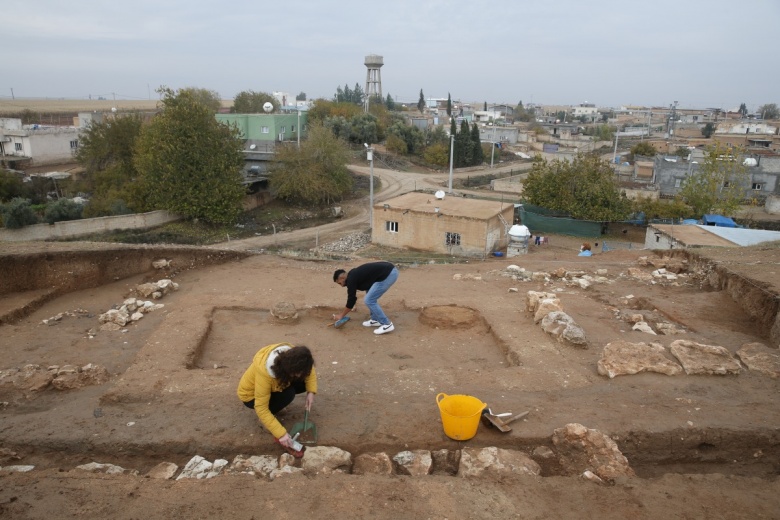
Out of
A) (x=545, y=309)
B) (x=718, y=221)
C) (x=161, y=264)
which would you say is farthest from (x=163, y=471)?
(x=718, y=221)

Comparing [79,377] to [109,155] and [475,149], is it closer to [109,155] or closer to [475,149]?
[109,155]

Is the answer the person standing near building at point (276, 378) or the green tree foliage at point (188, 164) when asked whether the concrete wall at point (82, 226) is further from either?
the person standing near building at point (276, 378)

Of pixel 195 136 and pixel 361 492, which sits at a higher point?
pixel 195 136

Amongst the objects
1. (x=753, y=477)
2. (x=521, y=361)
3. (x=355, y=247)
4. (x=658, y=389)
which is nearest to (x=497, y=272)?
(x=521, y=361)

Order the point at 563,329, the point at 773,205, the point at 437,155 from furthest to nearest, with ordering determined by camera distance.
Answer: the point at 437,155, the point at 773,205, the point at 563,329

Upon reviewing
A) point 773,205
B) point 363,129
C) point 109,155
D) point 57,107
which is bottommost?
point 773,205

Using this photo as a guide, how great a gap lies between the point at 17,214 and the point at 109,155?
1041 centimetres

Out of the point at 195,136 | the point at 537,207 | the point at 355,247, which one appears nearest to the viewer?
the point at 355,247

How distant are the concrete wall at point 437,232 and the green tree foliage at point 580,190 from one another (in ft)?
20.3

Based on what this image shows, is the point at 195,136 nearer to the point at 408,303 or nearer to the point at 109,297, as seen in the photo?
the point at 109,297

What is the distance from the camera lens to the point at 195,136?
94.5 feet

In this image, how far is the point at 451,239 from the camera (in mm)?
23719

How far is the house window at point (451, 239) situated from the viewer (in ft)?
77.2

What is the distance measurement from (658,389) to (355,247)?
2094cm
